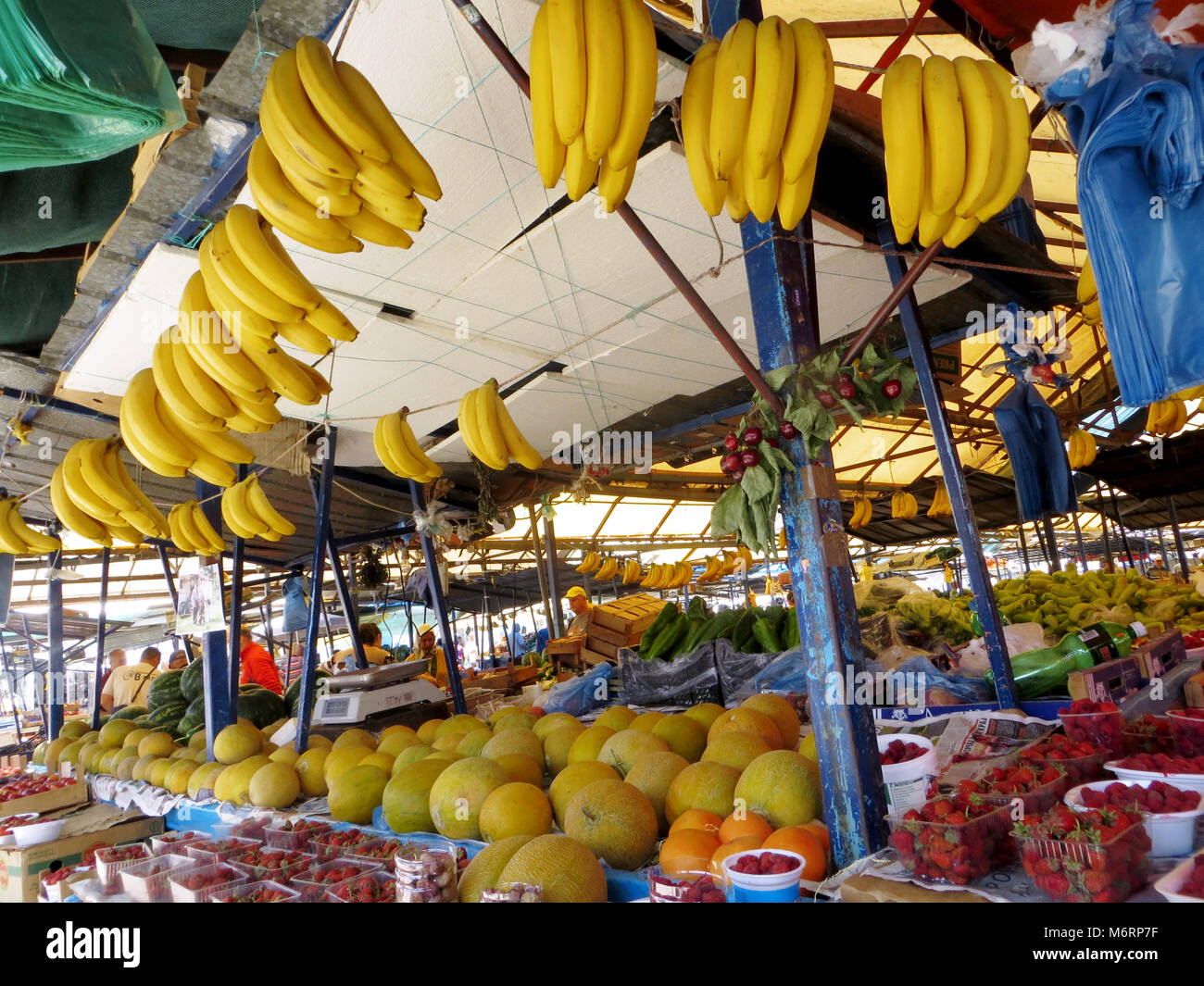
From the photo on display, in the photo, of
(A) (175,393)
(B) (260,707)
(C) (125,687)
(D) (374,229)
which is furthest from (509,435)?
(C) (125,687)

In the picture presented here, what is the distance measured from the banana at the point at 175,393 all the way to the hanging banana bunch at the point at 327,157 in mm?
910

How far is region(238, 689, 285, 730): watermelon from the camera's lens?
577cm

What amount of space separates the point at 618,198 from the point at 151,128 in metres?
0.96

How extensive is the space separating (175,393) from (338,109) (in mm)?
1249

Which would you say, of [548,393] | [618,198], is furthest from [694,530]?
[618,198]

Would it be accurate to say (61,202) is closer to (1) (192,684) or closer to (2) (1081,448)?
(1) (192,684)

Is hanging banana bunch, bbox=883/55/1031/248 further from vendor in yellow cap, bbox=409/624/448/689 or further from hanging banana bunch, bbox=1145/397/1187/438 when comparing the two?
vendor in yellow cap, bbox=409/624/448/689

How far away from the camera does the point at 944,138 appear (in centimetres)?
155

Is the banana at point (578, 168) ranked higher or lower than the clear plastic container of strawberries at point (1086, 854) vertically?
higher

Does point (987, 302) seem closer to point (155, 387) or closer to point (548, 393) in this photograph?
point (548, 393)

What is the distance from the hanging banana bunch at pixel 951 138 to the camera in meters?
1.56

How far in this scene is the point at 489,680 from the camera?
318 inches

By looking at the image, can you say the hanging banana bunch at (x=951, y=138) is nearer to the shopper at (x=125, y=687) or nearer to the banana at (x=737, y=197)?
the banana at (x=737, y=197)

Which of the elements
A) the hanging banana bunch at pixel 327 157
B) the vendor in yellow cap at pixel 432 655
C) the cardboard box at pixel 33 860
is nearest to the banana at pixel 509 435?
the hanging banana bunch at pixel 327 157
